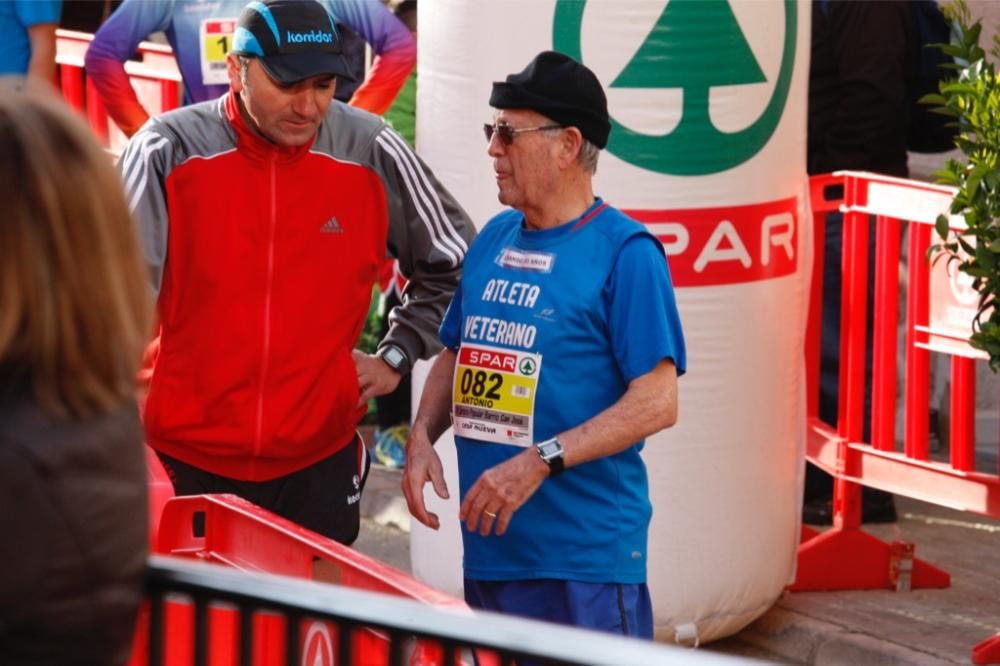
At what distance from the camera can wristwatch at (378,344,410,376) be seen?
4.94 m

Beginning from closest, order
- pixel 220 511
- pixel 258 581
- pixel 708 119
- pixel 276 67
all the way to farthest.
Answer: pixel 258 581, pixel 220 511, pixel 276 67, pixel 708 119

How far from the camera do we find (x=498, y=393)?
4148 mm

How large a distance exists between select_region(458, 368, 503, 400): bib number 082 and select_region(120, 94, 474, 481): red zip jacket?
560mm

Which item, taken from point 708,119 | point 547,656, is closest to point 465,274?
point 708,119

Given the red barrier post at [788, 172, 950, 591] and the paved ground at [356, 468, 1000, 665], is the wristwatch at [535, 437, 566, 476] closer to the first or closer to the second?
the paved ground at [356, 468, 1000, 665]

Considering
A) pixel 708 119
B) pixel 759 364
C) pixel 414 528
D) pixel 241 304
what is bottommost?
pixel 414 528

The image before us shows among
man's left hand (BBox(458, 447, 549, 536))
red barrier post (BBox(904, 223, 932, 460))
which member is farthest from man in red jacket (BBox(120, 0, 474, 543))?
red barrier post (BBox(904, 223, 932, 460))

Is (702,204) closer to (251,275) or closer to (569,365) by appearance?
(251,275)

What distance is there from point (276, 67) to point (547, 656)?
2.47 meters

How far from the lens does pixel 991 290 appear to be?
19.0 ft

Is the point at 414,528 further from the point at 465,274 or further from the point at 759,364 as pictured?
the point at 465,274

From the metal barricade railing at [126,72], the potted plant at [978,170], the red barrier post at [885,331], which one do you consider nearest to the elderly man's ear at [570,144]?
the potted plant at [978,170]

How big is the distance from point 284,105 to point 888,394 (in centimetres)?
297

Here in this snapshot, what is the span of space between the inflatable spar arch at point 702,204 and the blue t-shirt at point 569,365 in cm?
155
